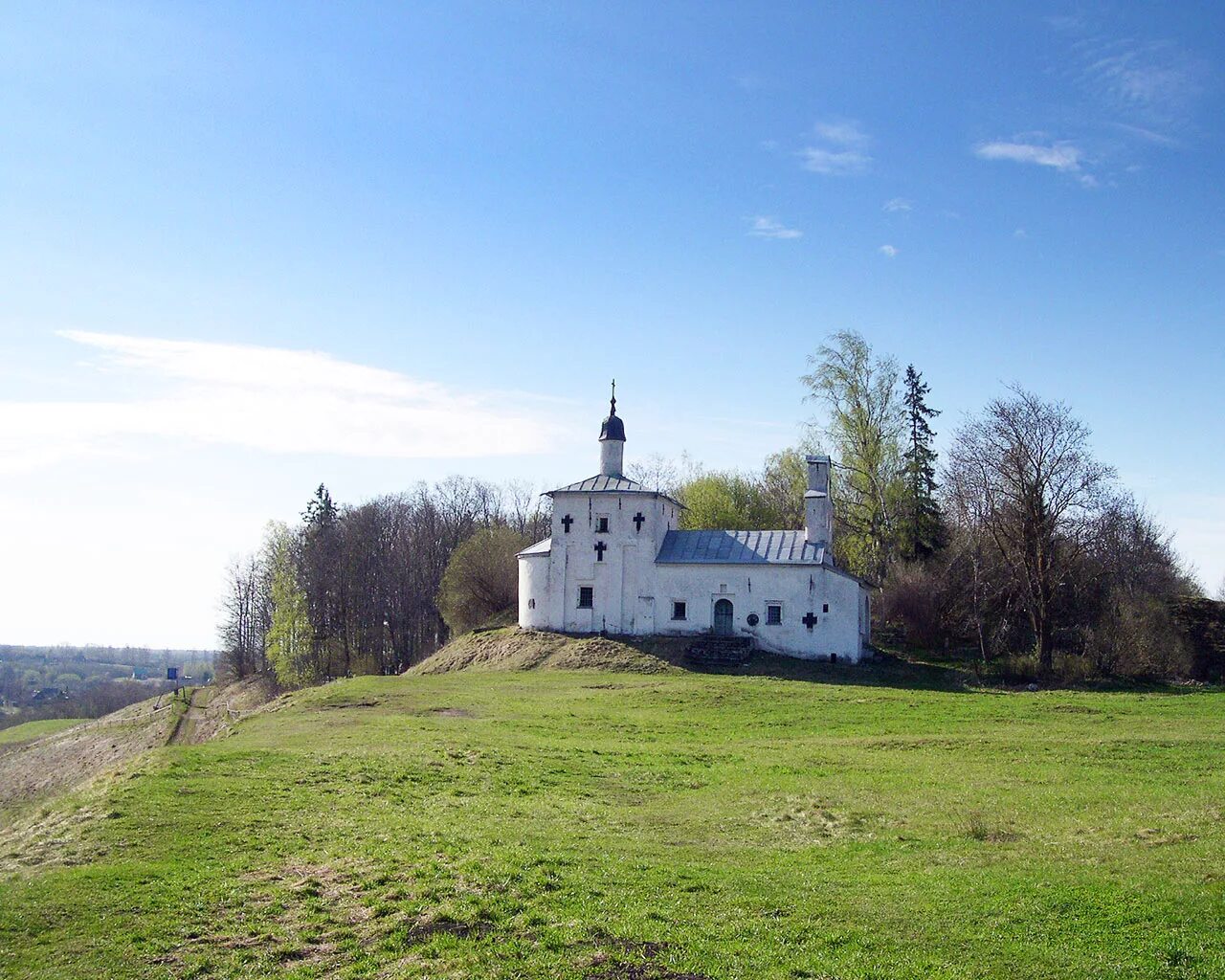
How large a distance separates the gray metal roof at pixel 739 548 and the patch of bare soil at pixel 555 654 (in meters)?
3.56

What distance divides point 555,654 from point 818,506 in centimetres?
1189

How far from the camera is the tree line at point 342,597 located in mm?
66562

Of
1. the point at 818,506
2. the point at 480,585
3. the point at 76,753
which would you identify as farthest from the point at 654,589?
the point at 76,753

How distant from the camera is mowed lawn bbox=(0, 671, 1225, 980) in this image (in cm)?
988

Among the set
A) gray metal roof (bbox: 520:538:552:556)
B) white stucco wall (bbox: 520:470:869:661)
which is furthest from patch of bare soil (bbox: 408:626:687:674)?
gray metal roof (bbox: 520:538:552:556)

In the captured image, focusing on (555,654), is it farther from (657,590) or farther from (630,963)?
(630,963)

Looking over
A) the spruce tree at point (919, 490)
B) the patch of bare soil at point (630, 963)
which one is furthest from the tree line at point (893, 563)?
the patch of bare soil at point (630, 963)

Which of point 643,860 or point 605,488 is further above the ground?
point 605,488

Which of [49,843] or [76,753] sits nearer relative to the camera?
[49,843]

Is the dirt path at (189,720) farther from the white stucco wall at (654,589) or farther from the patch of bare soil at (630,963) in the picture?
the patch of bare soil at (630,963)

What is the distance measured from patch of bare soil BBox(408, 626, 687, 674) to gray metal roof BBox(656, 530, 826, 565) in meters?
3.56

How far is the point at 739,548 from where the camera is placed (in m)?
43.3

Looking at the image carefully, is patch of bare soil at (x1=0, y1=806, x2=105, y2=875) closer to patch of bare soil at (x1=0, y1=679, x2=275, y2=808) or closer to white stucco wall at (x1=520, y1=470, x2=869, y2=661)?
patch of bare soil at (x1=0, y1=679, x2=275, y2=808)

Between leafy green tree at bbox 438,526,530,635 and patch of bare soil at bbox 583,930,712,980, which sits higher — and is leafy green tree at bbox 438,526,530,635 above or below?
above
